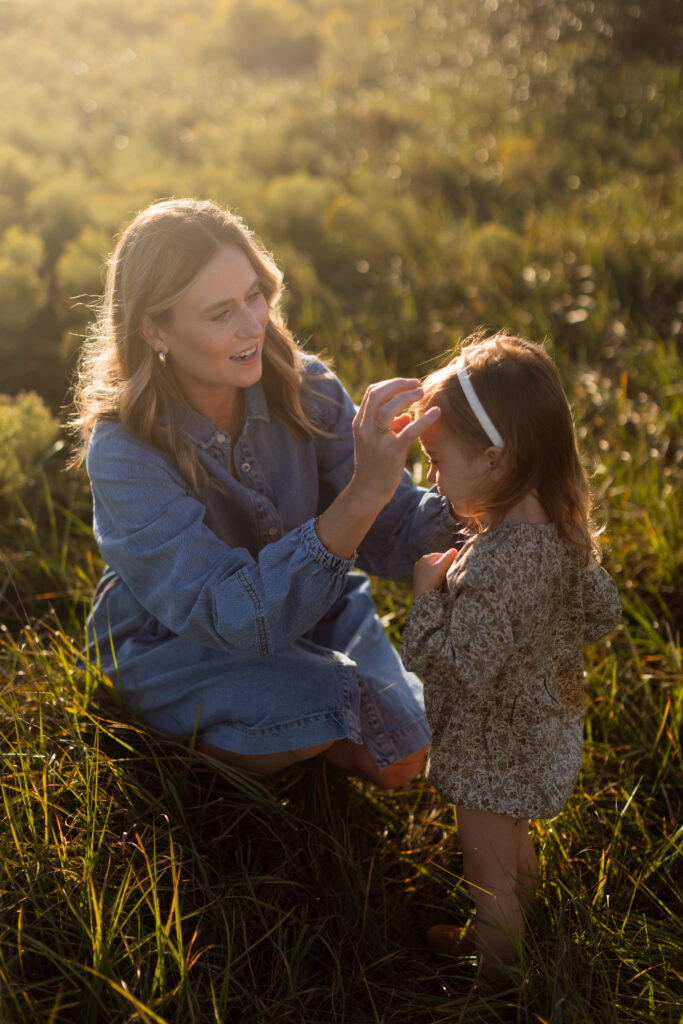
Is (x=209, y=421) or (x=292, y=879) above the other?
(x=209, y=421)

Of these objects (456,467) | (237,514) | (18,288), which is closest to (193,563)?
(237,514)

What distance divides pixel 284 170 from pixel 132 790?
6271 mm

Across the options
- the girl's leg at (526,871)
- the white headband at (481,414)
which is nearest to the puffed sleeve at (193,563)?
the white headband at (481,414)

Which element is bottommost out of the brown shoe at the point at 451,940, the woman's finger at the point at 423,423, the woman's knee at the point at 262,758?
the brown shoe at the point at 451,940

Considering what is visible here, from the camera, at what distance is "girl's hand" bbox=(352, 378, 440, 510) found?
1.69 meters

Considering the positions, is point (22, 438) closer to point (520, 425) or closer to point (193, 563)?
point (193, 563)

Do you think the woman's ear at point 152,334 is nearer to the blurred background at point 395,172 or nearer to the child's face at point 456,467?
the child's face at point 456,467

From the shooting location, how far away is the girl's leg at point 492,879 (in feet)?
6.08

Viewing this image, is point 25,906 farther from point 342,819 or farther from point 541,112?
point 541,112

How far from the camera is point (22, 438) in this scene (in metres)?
3.44

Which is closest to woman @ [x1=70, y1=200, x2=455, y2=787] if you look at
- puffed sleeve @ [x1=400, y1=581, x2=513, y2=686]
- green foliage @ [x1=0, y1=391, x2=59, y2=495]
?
puffed sleeve @ [x1=400, y1=581, x2=513, y2=686]

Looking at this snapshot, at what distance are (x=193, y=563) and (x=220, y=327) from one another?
59 centimetres

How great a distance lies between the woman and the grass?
155mm

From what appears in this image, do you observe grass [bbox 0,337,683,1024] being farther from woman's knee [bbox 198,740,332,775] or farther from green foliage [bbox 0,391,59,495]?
green foliage [bbox 0,391,59,495]
